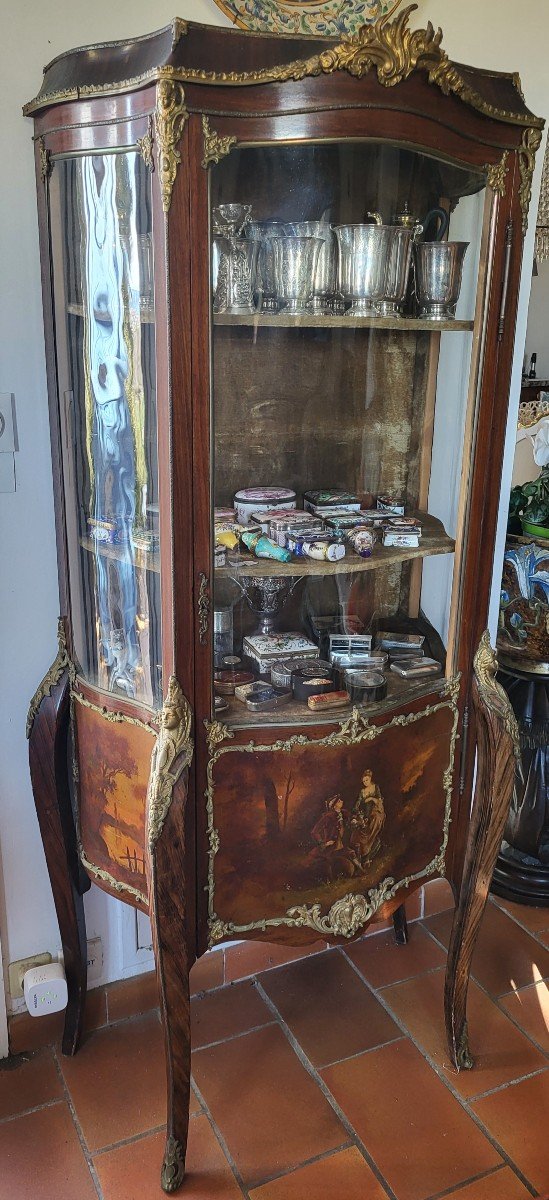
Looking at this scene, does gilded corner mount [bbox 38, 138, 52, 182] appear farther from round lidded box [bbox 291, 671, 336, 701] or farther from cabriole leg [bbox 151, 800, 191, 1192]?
cabriole leg [bbox 151, 800, 191, 1192]

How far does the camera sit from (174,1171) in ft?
5.21

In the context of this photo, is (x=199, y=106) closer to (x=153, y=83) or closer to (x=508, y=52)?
(x=153, y=83)

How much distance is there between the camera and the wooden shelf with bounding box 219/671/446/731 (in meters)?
1.50

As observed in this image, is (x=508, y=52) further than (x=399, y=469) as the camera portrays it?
Yes

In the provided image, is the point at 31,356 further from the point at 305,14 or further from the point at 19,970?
the point at 19,970

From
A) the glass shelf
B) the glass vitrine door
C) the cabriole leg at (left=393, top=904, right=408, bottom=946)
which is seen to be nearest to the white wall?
the glass shelf

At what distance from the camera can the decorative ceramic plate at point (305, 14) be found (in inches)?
63.3

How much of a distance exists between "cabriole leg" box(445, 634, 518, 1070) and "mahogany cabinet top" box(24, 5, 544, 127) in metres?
0.96

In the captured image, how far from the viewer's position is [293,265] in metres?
1.46

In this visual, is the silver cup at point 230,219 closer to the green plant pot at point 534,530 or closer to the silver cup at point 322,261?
the silver cup at point 322,261

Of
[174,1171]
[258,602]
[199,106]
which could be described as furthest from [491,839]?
[199,106]

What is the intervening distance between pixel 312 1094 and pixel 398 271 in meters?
1.59

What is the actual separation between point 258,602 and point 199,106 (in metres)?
0.77

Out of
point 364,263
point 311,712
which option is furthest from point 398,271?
point 311,712
